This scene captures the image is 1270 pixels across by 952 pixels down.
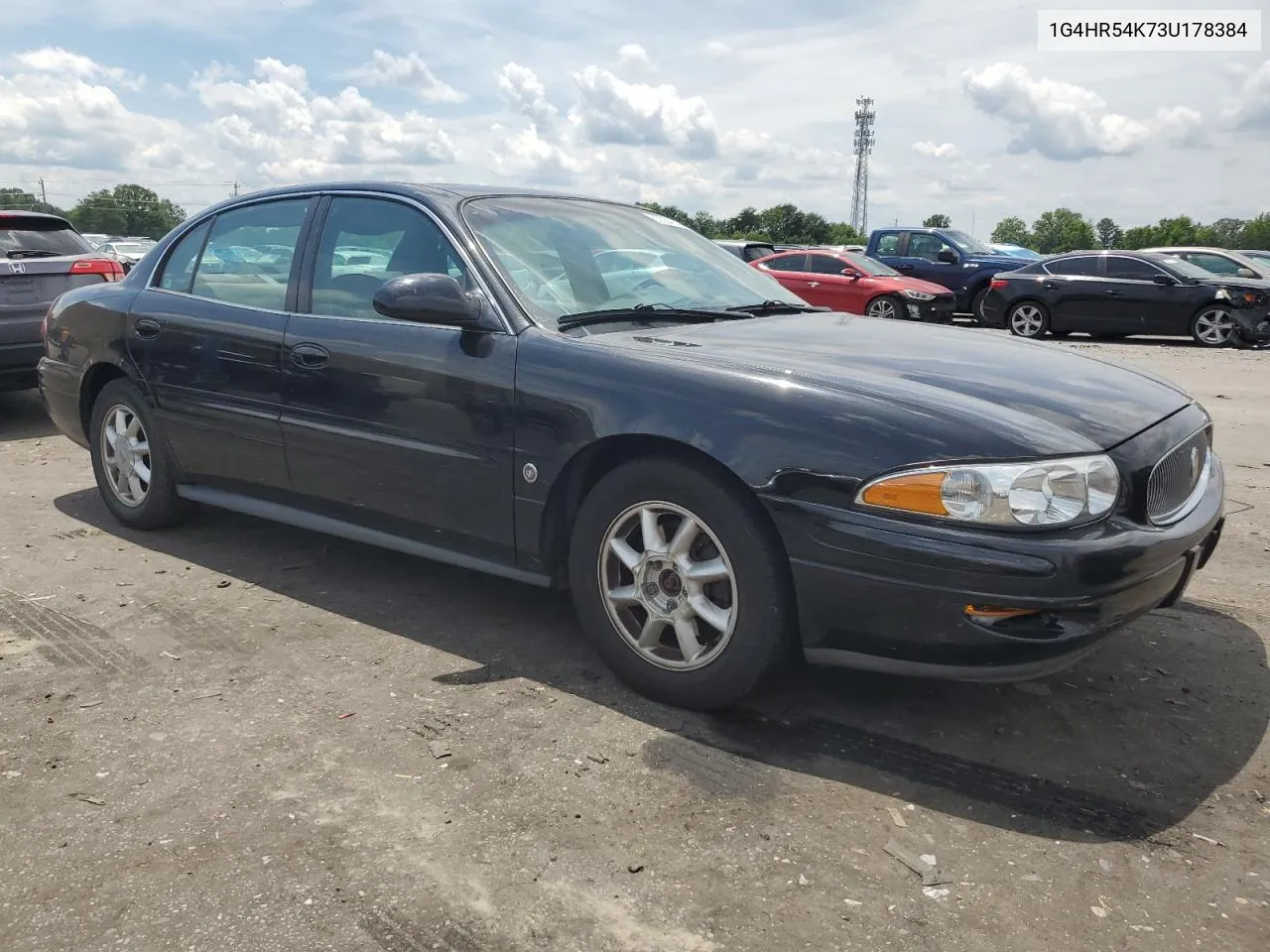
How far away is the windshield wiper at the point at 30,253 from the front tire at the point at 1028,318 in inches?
515

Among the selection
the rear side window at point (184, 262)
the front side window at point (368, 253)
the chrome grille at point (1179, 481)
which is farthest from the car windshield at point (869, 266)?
the chrome grille at point (1179, 481)

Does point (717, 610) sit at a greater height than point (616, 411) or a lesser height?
lesser

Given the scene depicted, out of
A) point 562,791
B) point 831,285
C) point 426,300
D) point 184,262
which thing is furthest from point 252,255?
point 831,285

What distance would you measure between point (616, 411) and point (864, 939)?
160cm

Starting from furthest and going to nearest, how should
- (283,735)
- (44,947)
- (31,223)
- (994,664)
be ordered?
1. (31,223)
2. (283,735)
3. (994,664)
4. (44,947)

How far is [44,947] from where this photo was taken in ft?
7.15

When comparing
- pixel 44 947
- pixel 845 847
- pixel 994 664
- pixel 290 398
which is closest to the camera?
pixel 44 947

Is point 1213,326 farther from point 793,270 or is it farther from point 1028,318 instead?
point 793,270

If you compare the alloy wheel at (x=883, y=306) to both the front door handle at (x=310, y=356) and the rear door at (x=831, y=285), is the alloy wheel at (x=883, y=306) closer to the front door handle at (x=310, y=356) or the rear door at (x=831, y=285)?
the rear door at (x=831, y=285)

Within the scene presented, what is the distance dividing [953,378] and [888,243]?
17081 millimetres

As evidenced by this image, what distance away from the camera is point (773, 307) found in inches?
166

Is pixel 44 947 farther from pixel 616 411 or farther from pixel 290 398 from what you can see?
pixel 290 398

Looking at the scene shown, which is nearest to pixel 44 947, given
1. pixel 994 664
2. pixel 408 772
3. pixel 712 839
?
pixel 408 772

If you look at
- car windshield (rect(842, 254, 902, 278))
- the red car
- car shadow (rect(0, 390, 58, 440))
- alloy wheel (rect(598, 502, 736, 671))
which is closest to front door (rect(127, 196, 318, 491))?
alloy wheel (rect(598, 502, 736, 671))
